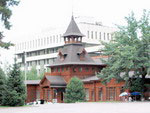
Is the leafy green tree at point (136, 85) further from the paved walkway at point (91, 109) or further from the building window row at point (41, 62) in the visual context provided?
the building window row at point (41, 62)

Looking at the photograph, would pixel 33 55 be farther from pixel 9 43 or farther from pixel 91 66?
pixel 9 43

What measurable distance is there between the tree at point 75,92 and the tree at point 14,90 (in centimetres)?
1546

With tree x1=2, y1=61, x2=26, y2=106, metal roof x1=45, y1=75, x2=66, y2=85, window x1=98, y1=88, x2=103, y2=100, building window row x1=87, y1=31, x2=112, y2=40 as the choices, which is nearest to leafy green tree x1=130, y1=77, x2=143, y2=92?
window x1=98, y1=88, x2=103, y2=100

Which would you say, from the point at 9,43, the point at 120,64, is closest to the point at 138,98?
the point at 120,64

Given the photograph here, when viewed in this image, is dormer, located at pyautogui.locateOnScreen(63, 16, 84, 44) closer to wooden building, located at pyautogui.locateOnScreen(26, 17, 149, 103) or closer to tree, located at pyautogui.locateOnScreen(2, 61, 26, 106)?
wooden building, located at pyautogui.locateOnScreen(26, 17, 149, 103)

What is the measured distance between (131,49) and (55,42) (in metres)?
68.7

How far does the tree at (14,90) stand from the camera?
42.7m

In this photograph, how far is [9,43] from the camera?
34.4m

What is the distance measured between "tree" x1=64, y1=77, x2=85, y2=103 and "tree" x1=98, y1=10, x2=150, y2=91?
730cm

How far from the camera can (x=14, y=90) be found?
43000 millimetres

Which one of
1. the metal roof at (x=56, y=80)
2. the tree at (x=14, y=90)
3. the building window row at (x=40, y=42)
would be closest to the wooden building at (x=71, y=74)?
the metal roof at (x=56, y=80)

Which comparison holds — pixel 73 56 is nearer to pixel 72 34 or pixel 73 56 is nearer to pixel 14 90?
pixel 72 34

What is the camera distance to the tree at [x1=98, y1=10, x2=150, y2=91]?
4838 cm

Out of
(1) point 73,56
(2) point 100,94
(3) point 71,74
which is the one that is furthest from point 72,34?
(2) point 100,94
